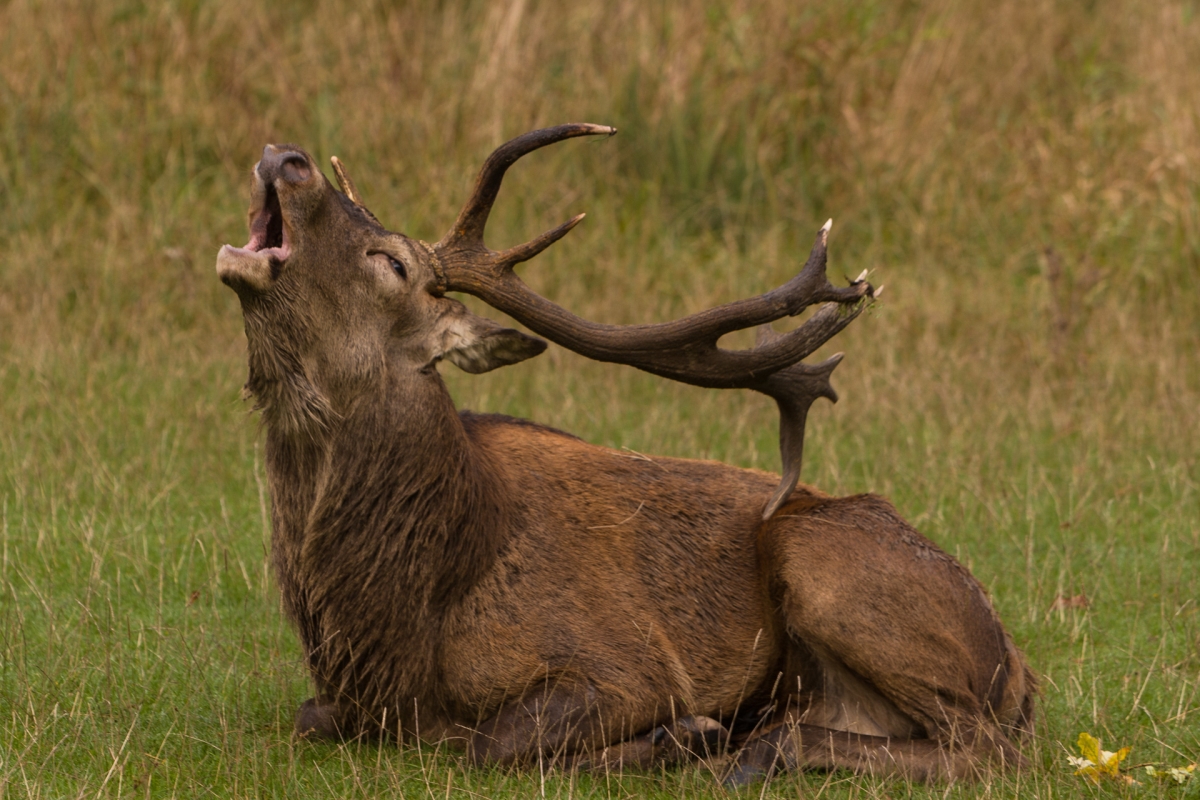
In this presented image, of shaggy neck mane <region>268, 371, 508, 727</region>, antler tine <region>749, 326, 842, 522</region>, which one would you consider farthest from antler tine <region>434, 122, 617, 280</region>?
antler tine <region>749, 326, 842, 522</region>

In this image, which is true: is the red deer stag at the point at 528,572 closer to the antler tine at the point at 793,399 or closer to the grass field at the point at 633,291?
the antler tine at the point at 793,399

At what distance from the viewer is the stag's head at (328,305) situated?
475cm

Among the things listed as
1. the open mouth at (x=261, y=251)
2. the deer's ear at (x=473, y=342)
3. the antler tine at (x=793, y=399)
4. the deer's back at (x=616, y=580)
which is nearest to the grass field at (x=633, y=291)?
Answer: the deer's back at (x=616, y=580)

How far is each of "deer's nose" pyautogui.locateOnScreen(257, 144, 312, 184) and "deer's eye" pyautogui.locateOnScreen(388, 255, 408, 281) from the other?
0.39 m

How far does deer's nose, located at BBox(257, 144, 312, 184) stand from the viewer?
470 cm

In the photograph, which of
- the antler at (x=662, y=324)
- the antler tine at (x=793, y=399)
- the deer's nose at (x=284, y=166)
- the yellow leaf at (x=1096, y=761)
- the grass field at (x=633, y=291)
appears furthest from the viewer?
the grass field at (x=633, y=291)

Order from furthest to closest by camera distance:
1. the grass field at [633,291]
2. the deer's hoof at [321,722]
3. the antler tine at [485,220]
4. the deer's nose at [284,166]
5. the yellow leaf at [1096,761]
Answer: the grass field at [633,291] → the deer's hoof at [321,722] → the antler tine at [485,220] → the deer's nose at [284,166] → the yellow leaf at [1096,761]

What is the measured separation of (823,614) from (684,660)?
0.48 metres

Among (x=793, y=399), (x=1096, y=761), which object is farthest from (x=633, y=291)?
(x=1096, y=761)

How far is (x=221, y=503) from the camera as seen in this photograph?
709cm

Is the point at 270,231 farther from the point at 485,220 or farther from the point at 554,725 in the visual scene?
the point at 554,725

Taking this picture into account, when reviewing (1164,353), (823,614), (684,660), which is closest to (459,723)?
(684,660)

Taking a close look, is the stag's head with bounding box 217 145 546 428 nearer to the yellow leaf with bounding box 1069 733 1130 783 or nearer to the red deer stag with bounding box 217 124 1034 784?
the red deer stag with bounding box 217 124 1034 784

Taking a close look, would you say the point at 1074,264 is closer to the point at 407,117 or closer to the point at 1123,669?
the point at 407,117
